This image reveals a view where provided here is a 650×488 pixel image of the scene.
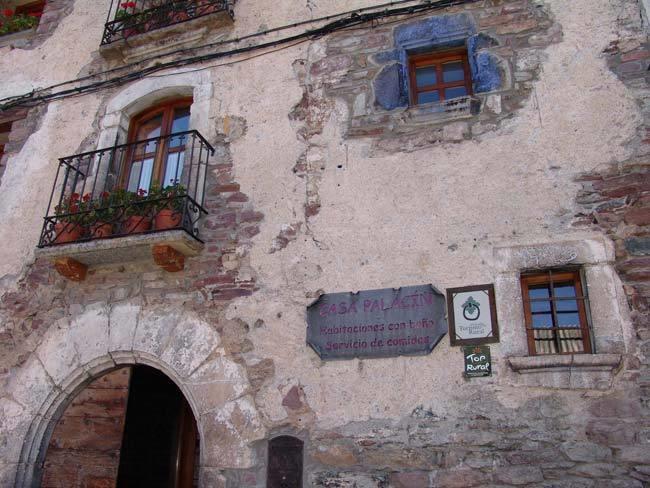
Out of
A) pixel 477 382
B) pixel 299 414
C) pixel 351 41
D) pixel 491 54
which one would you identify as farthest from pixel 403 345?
pixel 351 41

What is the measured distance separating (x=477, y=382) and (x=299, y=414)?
1199 mm

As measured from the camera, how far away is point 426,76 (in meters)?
4.85

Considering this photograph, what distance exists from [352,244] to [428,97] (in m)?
1.40

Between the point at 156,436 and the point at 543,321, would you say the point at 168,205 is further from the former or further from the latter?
the point at 543,321

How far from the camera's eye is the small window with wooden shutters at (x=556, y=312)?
3648 mm

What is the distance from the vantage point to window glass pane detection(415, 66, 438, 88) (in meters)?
4.82

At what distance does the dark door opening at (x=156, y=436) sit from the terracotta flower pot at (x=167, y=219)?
6.06 feet

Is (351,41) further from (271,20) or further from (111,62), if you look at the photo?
(111,62)

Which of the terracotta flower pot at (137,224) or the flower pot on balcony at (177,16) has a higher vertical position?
the flower pot on balcony at (177,16)

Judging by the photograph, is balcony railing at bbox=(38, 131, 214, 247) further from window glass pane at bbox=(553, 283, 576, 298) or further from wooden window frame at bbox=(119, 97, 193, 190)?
window glass pane at bbox=(553, 283, 576, 298)

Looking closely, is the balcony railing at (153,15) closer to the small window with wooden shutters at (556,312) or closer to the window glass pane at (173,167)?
the window glass pane at (173,167)

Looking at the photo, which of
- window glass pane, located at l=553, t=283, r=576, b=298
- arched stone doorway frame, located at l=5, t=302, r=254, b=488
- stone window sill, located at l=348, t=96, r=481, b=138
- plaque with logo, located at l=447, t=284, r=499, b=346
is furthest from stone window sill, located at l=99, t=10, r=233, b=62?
window glass pane, located at l=553, t=283, r=576, b=298

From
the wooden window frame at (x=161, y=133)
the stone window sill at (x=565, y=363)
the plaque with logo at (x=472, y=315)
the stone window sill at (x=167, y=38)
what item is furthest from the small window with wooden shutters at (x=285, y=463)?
the stone window sill at (x=167, y=38)

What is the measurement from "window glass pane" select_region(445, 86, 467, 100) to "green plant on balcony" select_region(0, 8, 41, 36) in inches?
197
